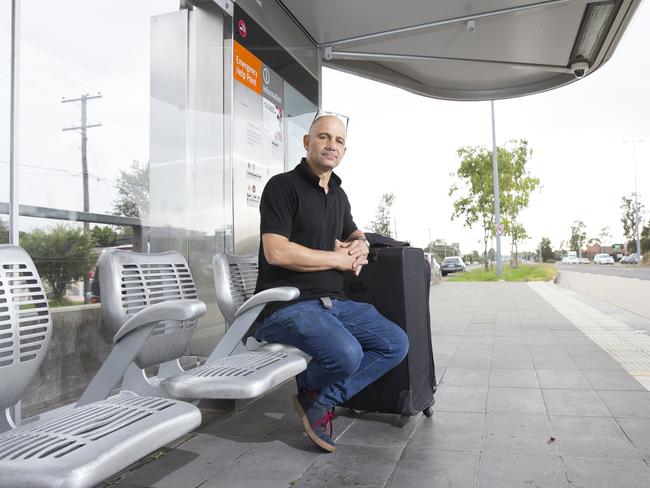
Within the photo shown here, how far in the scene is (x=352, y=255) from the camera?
304cm

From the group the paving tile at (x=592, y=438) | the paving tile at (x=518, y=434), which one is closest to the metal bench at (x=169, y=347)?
the paving tile at (x=518, y=434)

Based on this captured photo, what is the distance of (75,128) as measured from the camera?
3.15 metres

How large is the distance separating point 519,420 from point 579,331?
4.67m

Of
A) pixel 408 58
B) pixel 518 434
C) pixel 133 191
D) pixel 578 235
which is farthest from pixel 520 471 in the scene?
pixel 578 235

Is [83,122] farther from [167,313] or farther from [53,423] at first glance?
[53,423]

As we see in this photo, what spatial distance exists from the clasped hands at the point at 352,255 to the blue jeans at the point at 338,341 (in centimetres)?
21

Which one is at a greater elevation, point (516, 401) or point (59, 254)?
point (59, 254)

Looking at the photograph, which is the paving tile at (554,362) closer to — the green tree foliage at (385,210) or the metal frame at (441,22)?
the metal frame at (441,22)

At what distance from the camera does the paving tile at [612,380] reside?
425 centimetres

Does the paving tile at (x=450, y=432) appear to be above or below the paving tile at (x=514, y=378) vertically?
below

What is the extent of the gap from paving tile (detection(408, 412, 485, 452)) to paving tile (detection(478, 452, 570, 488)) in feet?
0.62

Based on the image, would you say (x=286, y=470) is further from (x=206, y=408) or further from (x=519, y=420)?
(x=519, y=420)

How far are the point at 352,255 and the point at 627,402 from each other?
2348 mm

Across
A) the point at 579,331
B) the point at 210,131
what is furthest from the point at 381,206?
the point at 210,131
